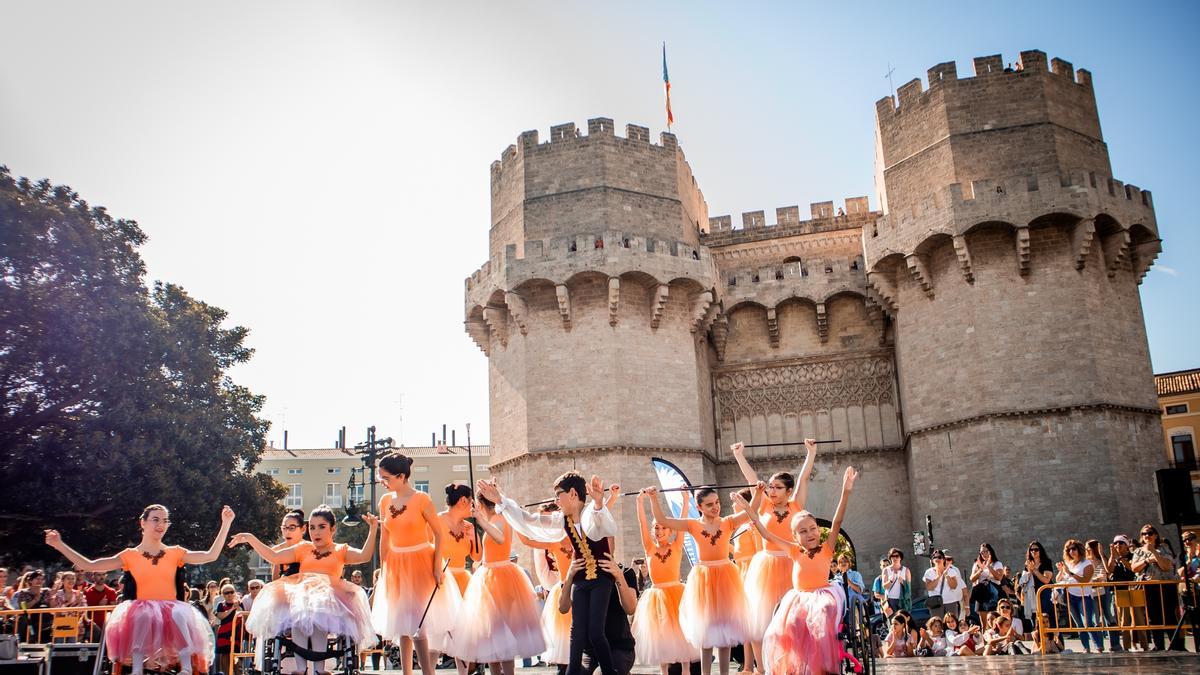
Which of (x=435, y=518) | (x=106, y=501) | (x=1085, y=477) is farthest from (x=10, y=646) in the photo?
(x=1085, y=477)

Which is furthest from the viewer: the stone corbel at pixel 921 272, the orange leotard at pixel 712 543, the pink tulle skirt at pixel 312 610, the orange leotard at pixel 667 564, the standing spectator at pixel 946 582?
the stone corbel at pixel 921 272

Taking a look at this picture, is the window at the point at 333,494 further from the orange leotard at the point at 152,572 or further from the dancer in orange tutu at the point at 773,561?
the dancer in orange tutu at the point at 773,561

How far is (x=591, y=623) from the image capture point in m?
7.25

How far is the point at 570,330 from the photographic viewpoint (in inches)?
1006

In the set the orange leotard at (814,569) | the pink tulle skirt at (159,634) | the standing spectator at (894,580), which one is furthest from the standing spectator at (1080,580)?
the pink tulle skirt at (159,634)

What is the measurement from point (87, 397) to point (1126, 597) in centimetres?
2152

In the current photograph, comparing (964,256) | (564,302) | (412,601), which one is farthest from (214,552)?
(964,256)

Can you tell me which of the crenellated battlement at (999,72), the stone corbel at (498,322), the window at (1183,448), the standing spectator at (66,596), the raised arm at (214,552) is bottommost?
the standing spectator at (66,596)

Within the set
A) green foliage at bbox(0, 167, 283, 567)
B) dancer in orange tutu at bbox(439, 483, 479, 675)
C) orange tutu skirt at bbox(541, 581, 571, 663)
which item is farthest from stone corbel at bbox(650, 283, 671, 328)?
dancer in orange tutu at bbox(439, 483, 479, 675)

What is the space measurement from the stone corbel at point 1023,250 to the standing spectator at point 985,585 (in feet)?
33.1

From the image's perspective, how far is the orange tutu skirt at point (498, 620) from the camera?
7.93 m

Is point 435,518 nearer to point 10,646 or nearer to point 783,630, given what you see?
point 783,630

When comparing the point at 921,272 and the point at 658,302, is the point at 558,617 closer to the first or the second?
the point at 658,302

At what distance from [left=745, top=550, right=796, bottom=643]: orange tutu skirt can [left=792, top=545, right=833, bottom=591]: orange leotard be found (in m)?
1.18
